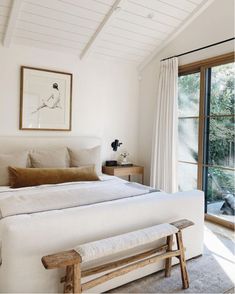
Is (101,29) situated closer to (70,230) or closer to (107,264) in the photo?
(70,230)

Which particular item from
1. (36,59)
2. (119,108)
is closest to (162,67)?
(119,108)

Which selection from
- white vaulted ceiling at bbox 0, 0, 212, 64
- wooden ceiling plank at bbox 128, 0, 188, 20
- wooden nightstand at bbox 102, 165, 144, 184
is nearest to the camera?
white vaulted ceiling at bbox 0, 0, 212, 64

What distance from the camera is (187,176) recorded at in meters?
4.07

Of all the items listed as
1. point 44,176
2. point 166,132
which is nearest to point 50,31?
point 44,176

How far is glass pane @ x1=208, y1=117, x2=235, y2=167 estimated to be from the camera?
3.44 m

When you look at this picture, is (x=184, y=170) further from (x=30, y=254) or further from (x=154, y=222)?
(x=30, y=254)

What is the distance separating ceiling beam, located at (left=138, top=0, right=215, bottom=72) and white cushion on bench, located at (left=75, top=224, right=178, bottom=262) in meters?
3.05

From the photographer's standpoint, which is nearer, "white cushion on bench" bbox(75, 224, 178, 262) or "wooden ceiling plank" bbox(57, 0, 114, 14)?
"white cushion on bench" bbox(75, 224, 178, 262)

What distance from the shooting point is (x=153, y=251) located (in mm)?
2104

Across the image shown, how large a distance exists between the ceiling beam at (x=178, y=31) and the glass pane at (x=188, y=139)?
124 cm

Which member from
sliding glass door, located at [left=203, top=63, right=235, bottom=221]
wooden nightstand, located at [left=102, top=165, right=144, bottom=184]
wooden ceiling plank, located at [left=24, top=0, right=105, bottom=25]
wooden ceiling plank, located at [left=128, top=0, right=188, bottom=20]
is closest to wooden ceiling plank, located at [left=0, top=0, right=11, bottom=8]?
wooden ceiling plank, located at [left=24, top=0, right=105, bottom=25]

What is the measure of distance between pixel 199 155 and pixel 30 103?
255 centimetres

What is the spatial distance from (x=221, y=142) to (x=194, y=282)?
6.51ft

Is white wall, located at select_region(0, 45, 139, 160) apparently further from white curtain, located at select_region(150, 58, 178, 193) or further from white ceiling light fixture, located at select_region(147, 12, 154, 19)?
white ceiling light fixture, located at select_region(147, 12, 154, 19)
